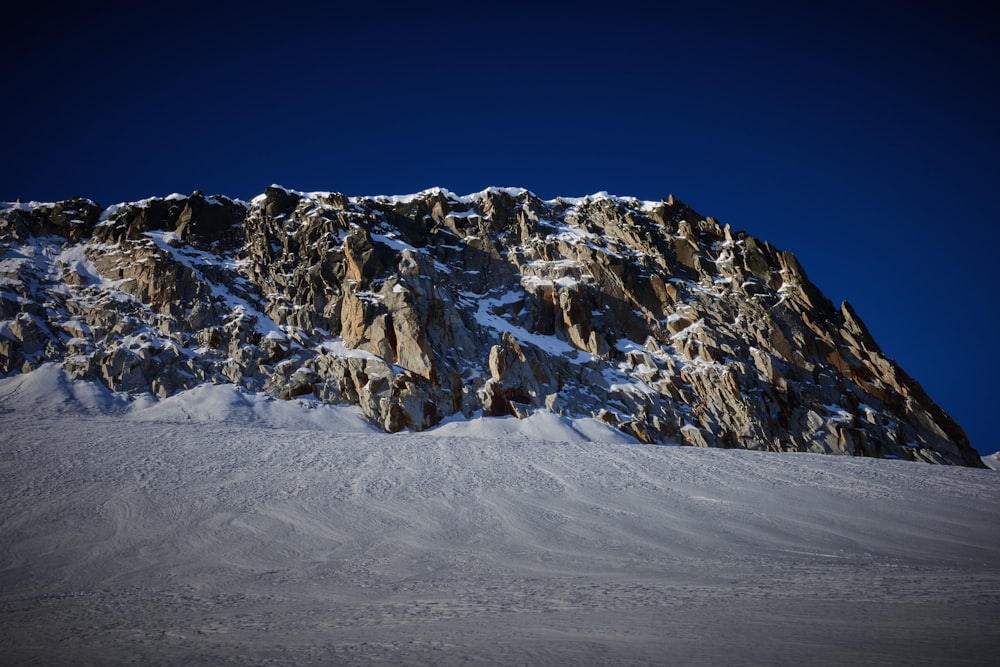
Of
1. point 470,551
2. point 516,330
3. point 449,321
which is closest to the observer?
point 470,551

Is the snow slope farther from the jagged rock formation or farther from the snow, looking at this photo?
the snow

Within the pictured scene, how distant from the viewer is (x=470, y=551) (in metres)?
15.2

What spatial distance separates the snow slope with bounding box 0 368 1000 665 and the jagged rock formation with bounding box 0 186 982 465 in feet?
36.9

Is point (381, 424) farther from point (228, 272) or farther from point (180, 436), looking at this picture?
point (228, 272)

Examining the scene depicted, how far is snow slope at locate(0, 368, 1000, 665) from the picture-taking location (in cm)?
767

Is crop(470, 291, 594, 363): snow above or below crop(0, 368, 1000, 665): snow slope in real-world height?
above

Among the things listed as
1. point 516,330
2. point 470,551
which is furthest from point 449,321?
point 470,551

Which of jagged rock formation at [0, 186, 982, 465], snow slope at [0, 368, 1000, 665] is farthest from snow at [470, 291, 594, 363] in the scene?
snow slope at [0, 368, 1000, 665]

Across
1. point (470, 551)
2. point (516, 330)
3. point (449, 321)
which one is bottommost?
point (470, 551)

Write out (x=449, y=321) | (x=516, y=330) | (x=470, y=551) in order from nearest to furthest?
(x=470, y=551) → (x=449, y=321) → (x=516, y=330)

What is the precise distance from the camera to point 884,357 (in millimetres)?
53469

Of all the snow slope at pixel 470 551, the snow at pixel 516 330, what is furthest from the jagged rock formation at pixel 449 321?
the snow slope at pixel 470 551

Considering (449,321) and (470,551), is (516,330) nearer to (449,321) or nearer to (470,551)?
(449,321)

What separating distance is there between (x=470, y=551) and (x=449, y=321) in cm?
3471
